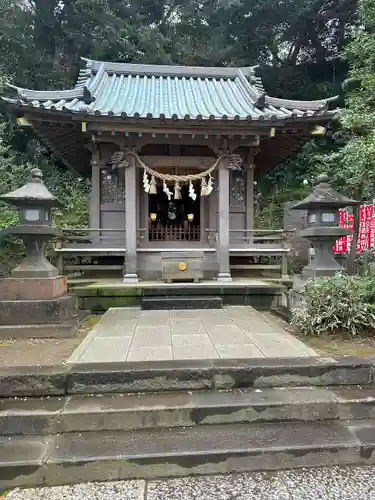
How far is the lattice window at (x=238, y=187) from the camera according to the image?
8352 millimetres

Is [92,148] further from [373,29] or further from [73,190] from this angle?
[373,29]

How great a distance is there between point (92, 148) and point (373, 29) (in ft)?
30.7

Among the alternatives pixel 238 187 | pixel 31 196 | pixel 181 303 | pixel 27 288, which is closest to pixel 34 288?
pixel 27 288

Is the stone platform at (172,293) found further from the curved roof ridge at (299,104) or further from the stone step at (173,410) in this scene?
the curved roof ridge at (299,104)

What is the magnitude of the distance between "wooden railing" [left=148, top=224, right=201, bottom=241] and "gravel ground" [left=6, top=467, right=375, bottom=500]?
22.7 ft

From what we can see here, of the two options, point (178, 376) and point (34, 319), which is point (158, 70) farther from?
point (178, 376)

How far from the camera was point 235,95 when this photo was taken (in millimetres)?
8828

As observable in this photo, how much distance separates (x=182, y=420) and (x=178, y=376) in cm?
38

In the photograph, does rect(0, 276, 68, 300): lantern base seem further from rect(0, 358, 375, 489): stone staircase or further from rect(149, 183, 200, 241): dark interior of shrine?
rect(149, 183, 200, 241): dark interior of shrine

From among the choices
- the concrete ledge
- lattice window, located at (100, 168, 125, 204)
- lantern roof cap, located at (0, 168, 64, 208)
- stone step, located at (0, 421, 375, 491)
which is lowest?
stone step, located at (0, 421, 375, 491)

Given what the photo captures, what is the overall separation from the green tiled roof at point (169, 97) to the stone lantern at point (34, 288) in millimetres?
2363

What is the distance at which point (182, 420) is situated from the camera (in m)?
2.46

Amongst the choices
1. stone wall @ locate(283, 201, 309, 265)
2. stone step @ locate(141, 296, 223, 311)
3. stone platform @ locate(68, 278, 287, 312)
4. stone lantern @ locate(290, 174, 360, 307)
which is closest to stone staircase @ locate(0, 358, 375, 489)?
stone lantern @ locate(290, 174, 360, 307)

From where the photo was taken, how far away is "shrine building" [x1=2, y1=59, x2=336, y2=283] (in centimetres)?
644
